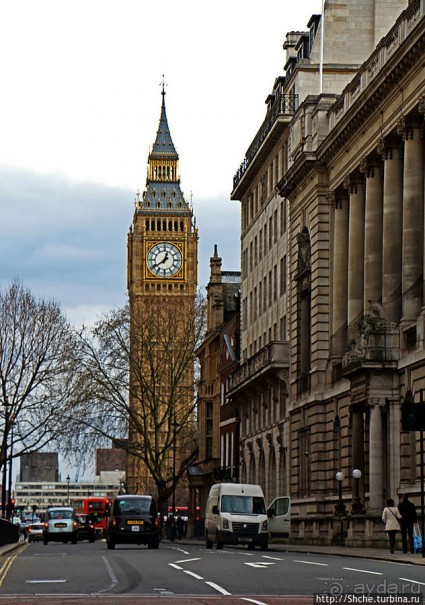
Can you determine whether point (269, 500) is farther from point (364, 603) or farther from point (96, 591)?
point (364, 603)

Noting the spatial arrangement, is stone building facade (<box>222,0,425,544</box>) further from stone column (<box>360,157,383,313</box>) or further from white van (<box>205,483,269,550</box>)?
white van (<box>205,483,269,550</box>)

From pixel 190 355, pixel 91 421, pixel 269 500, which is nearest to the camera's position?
pixel 269 500

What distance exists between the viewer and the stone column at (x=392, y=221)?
173 feet

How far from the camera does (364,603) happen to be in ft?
61.2

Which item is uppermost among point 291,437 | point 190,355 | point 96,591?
point 190,355

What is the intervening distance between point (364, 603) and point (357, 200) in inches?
1626

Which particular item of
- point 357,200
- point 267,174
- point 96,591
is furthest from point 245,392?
point 96,591

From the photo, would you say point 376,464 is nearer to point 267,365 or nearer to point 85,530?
point 267,365

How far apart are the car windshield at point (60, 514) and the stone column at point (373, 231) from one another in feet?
90.8

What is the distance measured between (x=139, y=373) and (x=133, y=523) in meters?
A: 41.9

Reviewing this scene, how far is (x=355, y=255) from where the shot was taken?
2306 inches

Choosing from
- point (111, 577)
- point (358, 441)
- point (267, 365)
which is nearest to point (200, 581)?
point (111, 577)

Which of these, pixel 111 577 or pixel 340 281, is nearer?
pixel 111 577

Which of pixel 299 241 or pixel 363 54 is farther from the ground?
pixel 363 54
